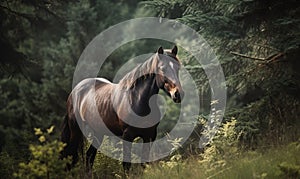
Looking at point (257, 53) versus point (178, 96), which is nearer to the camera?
point (178, 96)

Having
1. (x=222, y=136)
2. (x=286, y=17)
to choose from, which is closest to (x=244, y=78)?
(x=286, y=17)

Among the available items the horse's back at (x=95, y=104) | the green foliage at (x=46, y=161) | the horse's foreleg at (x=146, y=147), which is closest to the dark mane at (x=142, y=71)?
the horse's back at (x=95, y=104)

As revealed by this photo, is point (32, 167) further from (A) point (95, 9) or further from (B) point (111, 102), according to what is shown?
(A) point (95, 9)

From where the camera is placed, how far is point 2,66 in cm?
1088

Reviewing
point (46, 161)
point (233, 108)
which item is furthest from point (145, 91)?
point (46, 161)

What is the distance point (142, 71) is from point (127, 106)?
654 millimetres

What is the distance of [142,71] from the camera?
8.00 metres

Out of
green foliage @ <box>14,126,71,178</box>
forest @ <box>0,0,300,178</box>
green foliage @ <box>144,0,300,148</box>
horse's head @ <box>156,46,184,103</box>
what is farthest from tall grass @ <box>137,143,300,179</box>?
green foliage @ <box>14,126,71,178</box>

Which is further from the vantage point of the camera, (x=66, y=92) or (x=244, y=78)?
(x=66, y=92)

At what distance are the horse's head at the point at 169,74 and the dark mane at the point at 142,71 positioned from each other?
0.11m

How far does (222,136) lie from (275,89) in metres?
2.28

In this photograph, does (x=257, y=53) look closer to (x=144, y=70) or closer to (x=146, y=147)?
(x=144, y=70)

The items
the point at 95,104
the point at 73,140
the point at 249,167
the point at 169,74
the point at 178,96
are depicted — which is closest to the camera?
the point at 249,167

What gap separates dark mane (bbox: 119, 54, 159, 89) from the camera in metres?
7.72
